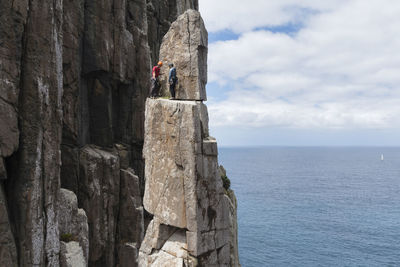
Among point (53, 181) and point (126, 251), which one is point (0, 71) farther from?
point (126, 251)

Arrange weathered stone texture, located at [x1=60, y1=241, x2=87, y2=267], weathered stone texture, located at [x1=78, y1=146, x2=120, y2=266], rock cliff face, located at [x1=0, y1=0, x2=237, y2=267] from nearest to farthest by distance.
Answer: rock cliff face, located at [x1=0, y1=0, x2=237, y2=267]
weathered stone texture, located at [x1=60, y1=241, x2=87, y2=267]
weathered stone texture, located at [x1=78, y1=146, x2=120, y2=266]

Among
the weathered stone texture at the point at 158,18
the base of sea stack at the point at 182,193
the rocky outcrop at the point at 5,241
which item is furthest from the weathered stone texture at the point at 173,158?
the weathered stone texture at the point at 158,18

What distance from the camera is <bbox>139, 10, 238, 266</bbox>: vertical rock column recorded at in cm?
1307

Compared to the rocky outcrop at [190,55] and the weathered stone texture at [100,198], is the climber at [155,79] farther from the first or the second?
the weathered stone texture at [100,198]

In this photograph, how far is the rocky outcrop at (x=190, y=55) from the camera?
15.1 meters

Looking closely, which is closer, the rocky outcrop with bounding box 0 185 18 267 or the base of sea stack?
the rocky outcrop with bounding box 0 185 18 267

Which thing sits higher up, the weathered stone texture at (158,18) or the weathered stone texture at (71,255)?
the weathered stone texture at (158,18)

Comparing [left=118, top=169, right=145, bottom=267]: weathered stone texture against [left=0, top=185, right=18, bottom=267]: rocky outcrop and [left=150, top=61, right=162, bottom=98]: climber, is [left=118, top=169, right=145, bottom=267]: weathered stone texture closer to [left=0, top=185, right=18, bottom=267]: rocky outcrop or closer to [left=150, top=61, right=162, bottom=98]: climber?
[left=150, top=61, right=162, bottom=98]: climber

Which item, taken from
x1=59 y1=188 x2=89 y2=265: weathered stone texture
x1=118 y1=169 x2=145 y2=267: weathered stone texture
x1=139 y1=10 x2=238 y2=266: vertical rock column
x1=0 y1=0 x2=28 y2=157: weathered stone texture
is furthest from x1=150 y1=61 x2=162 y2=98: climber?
x1=118 y1=169 x2=145 y2=267: weathered stone texture

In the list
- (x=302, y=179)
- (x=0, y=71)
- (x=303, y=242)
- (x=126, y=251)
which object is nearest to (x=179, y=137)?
(x=0, y=71)

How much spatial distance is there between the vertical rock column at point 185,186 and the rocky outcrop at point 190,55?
2.1 inches

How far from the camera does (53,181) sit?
1455cm

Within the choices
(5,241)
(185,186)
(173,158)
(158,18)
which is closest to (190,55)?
(173,158)

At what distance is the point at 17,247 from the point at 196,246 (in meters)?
7.78
